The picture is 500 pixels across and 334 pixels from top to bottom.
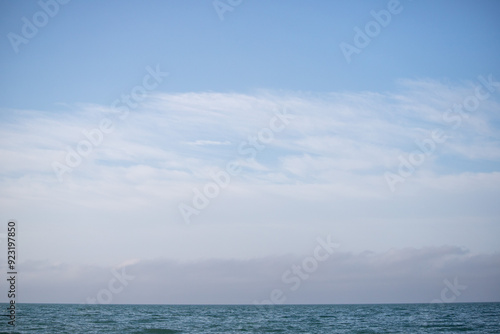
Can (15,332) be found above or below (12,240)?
below

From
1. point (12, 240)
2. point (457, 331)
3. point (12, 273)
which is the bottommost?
point (457, 331)

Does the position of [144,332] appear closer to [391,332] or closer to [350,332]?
[350,332]

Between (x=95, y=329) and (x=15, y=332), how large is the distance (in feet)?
25.2

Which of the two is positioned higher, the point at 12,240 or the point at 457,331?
the point at 12,240

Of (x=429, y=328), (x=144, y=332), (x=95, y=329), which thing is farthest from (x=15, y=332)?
(x=429, y=328)

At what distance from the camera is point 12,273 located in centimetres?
2672

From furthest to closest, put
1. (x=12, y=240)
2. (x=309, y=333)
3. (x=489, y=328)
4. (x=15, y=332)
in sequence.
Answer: (x=489, y=328) → (x=309, y=333) → (x=15, y=332) → (x=12, y=240)

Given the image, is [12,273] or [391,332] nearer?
[12,273]

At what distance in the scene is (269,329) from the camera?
47656 mm

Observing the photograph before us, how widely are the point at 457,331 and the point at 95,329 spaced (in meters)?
35.3

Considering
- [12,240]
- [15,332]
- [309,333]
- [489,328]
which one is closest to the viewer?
[12,240]

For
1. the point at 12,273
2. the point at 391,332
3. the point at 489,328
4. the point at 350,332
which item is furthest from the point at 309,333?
the point at 12,273

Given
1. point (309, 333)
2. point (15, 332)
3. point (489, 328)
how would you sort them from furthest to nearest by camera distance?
point (489, 328) < point (309, 333) < point (15, 332)

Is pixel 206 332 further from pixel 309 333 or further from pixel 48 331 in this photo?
pixel 48 331
